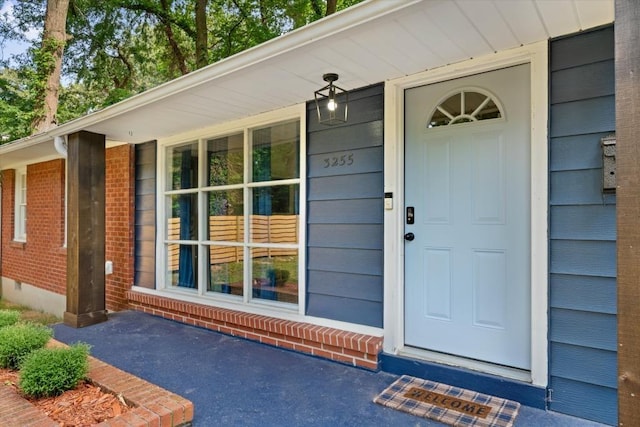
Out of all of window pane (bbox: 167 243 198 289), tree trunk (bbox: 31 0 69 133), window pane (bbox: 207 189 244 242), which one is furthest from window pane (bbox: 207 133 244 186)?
tree trunk (bbox: 31 0 69 133)

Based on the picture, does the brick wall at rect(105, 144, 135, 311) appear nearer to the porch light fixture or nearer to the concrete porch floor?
the concrete porch floor

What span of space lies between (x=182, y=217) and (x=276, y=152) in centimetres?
160

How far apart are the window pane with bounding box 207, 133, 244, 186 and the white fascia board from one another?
927 mm

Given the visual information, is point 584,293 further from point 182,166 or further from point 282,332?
point 182,166

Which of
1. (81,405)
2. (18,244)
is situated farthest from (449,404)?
(18,244)

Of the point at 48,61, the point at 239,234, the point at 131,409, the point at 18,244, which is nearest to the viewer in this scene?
the point at 131,409

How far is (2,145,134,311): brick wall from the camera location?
16.0 feet

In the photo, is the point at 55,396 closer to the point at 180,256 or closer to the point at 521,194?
the point at 180,256

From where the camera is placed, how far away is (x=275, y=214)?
358cm

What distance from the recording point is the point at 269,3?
8.69 m

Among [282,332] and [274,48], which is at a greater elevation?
[274,48]

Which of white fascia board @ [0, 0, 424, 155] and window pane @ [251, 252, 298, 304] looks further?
window pane @ [251, 252, 298, 304]

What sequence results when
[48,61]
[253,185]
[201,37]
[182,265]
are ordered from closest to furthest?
[253,185]
[182,265]
[48,61]
[201,37]

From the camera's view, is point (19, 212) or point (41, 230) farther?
point (19, 212)
